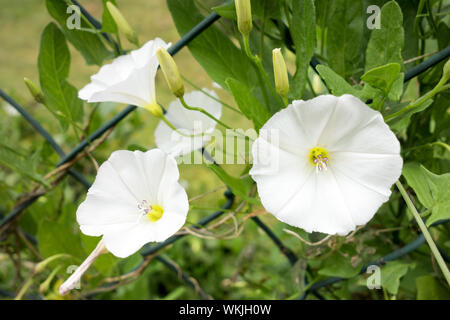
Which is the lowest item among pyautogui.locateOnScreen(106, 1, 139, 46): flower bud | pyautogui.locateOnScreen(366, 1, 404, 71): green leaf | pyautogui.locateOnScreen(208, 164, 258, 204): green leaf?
pyautogui.locateOnScreen(208, 164, 258, 204): green leaf

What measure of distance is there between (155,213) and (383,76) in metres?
0.28

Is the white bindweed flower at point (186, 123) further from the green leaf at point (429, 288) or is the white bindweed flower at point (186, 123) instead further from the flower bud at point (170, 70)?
the green leaf at point (429, 288)

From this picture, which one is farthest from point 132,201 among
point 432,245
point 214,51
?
point 432,245

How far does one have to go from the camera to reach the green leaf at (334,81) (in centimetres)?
38

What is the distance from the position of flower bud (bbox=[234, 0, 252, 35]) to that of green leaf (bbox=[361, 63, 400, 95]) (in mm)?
125

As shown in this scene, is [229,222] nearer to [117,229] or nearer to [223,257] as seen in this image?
[117,229]

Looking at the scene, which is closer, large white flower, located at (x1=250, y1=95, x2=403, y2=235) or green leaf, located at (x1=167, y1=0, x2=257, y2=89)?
large white flower, located at (x1=250, y1=95, x2=403, y2=235)

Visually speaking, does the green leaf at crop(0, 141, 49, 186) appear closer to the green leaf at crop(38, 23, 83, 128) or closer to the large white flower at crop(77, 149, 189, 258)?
the green leaf at crop(38, 23, 83, 128)

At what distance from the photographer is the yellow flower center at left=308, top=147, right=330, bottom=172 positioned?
403 millimetres

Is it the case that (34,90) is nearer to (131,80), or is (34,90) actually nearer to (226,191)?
(131,80)

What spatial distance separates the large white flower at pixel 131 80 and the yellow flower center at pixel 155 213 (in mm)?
126

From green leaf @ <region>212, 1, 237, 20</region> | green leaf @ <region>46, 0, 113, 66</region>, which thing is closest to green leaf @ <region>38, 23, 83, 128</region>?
green leaf @ <region>46, 0, 113, 66</region>

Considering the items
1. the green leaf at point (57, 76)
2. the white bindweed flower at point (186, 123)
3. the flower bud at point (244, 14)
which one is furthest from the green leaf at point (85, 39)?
the flower bud at point (244, 14)
